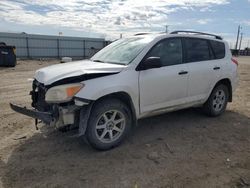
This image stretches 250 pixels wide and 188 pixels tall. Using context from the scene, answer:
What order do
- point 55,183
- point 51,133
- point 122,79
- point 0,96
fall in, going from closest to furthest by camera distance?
1. point 55,183
2. point 122,79
3. point 51,133
4. point 0,96

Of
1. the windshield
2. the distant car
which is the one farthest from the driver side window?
the distant car

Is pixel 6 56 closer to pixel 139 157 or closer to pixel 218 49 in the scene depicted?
pixel 218 49

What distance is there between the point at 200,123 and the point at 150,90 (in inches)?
69.1

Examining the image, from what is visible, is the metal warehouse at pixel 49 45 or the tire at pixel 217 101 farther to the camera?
the metal warehouse at pixel 49 45

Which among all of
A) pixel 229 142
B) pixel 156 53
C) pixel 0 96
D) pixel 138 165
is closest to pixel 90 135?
pixel 138 165

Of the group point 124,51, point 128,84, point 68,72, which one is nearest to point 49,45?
point 124,51

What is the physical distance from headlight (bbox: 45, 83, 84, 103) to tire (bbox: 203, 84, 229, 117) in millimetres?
3265

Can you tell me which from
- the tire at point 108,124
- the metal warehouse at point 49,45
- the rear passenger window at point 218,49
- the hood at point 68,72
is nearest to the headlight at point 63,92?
the hood at point 68,72

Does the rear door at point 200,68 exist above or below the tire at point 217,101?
above

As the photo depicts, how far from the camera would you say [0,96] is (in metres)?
8.27

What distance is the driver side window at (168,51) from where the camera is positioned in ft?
16.0

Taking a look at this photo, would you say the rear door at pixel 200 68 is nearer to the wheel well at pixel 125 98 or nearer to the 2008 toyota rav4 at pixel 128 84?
the 2008 toyota rav4 at pixel 128 84

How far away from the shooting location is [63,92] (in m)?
3.90

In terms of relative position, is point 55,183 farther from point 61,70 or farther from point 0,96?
point 0,96
